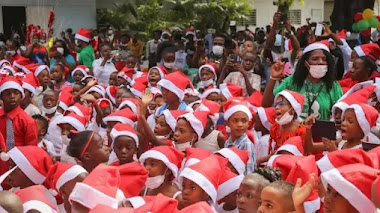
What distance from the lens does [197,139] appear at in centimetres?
607

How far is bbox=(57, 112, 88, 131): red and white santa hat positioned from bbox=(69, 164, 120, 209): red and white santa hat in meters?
2.98

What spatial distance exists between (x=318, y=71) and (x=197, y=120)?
1226mm

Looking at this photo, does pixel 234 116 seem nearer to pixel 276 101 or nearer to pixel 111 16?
pixel 276 101

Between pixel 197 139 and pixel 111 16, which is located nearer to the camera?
pixel 197 139

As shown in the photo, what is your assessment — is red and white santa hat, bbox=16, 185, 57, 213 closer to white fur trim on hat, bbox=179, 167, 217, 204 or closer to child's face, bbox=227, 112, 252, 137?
white fur trim on hat, bbox=179, 167, 217, 204

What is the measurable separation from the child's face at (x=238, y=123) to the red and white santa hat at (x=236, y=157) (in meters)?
0.69

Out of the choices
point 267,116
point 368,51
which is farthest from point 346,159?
point 368,51

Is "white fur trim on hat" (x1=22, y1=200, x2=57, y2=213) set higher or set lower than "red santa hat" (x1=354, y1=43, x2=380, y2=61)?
lower

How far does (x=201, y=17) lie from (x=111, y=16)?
3472mm

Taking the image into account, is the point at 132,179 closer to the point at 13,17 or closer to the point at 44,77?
the point at 44,77

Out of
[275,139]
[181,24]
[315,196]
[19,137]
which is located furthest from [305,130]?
[181,24]

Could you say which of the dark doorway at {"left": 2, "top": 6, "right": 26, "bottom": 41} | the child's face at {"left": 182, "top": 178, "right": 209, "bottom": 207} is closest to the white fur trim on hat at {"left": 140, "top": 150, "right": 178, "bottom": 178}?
the child's face at {"left": 182, "top": 178, "right": 209, "bottom": 207}

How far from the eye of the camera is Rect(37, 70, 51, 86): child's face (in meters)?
9.80

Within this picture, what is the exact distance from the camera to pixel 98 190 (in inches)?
148
